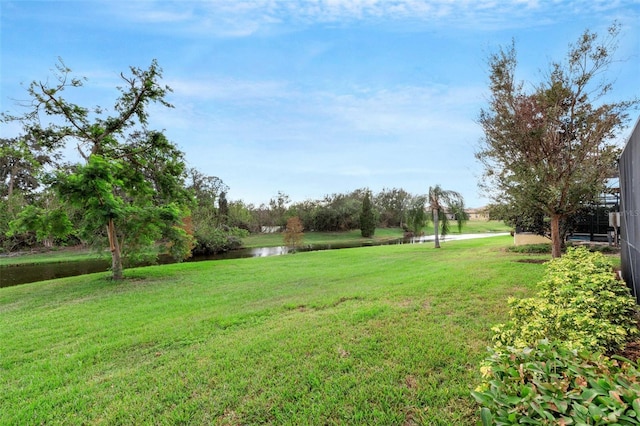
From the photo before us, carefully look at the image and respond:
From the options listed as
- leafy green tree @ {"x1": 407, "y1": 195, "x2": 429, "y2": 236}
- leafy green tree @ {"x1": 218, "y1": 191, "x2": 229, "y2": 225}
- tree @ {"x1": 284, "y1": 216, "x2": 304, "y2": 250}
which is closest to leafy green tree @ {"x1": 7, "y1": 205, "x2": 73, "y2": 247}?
tree @ {"x1": 284, "y1": 216, "x2": 304, "y2": 250}

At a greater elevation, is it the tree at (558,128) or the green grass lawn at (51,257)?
the tree at (558,128)

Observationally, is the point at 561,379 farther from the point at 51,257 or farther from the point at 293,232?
the point at 51,257

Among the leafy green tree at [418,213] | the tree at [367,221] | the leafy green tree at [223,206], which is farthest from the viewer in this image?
the tree at [367,221]

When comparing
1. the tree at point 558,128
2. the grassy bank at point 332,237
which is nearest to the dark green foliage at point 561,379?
the tree at point 558,128

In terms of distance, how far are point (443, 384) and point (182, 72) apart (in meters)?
10.9

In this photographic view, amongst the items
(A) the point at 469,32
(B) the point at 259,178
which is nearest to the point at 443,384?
(A) the point at 469,32

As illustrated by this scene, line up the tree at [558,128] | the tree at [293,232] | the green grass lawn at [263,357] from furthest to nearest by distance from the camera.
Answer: the tree at [293,232]
the tree at [558,128]
the green grass lawn at [263,357]

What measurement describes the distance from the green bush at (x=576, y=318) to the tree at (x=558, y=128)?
196 inches

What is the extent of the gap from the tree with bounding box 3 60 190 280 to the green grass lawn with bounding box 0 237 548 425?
11.1 ft

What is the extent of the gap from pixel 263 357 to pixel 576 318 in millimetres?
2668

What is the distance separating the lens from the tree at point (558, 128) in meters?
7.15

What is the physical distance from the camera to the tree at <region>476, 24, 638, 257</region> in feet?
23.5

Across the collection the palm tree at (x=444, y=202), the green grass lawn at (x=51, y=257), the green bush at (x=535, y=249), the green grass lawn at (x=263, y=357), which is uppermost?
the palm tree at (x=444, y=202)

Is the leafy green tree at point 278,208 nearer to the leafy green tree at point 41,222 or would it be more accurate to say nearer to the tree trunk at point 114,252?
the tree trunk at point 114,252
